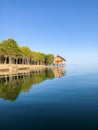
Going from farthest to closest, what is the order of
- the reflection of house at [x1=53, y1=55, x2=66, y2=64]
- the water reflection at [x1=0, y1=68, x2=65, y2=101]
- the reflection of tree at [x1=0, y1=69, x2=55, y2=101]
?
1. the reflection of house at [x1=53, y1=55, x2=66, y2=64]
2. the water reflection at [x1=0, y1=68, x2=65, y2=101]
3. the reflection of tree at [x1=0, y1=69, x2=55, y2=101]

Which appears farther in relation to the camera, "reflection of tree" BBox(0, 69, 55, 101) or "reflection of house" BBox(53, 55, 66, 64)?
"reflection of house" BBox(53, 55, 66, 64)

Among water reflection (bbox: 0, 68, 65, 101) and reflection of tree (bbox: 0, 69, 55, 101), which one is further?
water reflection (bbox: 0, 68, 65, 101)

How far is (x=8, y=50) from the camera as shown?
104188 mm

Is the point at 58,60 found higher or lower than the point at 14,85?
higher

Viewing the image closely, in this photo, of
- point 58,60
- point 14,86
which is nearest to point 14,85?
point 14,86

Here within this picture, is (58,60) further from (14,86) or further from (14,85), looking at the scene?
(14,86)

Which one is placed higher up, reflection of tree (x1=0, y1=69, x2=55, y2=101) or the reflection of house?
the reflection of house

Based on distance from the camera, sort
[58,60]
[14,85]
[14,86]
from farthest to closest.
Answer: [58,60], [14,85], [14,86]

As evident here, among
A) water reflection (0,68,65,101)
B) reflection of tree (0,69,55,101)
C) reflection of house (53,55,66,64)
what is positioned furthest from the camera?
reflection of house (53,55,66,64)

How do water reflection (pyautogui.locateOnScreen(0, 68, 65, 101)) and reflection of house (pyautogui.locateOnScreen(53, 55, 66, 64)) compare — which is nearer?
water reflection (pyautogui.locateOnScreen(0, 68, 65, 101))

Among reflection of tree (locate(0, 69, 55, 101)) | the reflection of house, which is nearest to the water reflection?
reflection of tree (locate(0, 69, 55, 101))

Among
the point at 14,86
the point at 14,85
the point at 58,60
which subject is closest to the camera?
the point at 14,86

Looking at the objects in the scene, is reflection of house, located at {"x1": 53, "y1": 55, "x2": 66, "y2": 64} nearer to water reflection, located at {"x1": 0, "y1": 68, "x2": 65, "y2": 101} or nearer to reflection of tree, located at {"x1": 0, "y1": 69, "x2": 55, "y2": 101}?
water reflection, located at {"x1": 0, "y1": 68, "x2": 65, "y2": 101}

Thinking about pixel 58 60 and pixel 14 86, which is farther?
pixel 58 60
